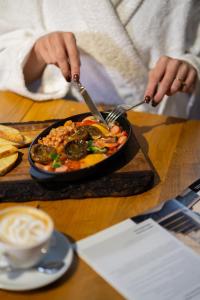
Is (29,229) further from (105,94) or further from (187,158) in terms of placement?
(105,94)

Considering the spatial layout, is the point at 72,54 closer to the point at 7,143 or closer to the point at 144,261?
the point at 7,143

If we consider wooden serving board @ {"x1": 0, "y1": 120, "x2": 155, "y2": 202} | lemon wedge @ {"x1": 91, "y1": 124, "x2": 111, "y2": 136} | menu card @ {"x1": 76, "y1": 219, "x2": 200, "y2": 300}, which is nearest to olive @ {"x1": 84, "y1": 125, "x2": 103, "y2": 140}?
lemon wedge @ {"x1": 91, "y1": 124, "x2": 111, "y2": 136}

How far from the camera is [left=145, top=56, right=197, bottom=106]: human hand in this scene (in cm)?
119

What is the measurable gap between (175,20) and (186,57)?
17 cm

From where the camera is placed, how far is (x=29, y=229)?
71 centimetres

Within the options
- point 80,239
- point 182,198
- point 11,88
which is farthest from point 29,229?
point 11,88

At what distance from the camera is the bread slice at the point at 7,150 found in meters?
1.01

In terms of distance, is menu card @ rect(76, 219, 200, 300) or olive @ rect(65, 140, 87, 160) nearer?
menu card @ rect(76, 219, 200, 300)

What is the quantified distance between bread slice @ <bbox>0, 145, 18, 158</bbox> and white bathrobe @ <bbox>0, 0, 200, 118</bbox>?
0.35 meters

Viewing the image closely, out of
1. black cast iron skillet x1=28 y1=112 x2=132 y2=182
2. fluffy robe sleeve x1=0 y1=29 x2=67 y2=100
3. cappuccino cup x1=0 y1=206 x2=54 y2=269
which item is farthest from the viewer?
fluffy robe sleeve x1=0 y1=29 x2=67 y2=100

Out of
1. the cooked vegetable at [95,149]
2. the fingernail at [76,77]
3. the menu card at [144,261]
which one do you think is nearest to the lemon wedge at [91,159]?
the cooked vegetable at [95,149]

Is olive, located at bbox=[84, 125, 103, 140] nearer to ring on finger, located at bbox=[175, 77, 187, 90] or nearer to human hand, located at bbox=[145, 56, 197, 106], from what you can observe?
human hand, located at bbox=[145, 56, 197, 106]

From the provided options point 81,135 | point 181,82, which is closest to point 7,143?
point 81,135

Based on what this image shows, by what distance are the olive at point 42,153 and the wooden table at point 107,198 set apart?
0.09m
